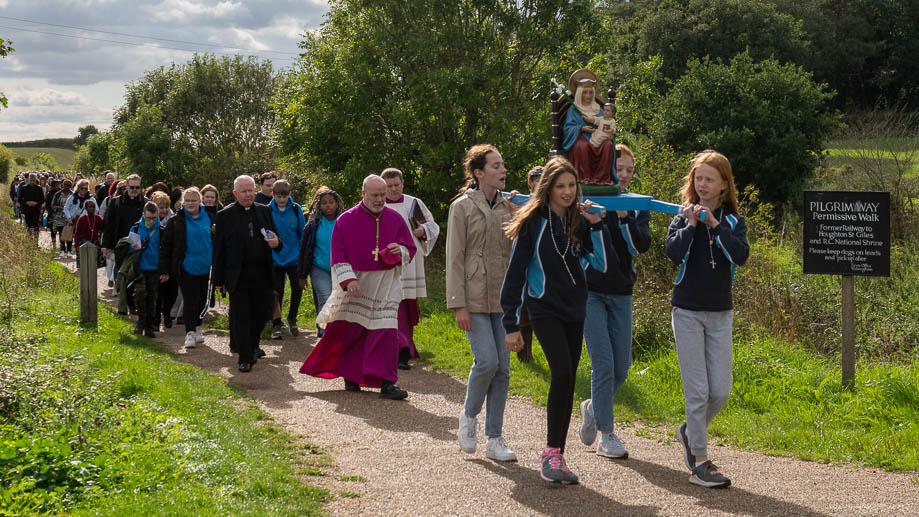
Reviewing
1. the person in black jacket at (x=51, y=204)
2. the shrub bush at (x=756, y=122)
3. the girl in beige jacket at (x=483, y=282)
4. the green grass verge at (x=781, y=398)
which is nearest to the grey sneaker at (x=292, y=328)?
the green grass verge at (x=781, y=398)

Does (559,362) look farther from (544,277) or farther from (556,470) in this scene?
(556,470)

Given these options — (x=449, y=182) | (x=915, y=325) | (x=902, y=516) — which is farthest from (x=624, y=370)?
(x=449, y=182)

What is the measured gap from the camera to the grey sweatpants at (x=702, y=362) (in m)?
5.55

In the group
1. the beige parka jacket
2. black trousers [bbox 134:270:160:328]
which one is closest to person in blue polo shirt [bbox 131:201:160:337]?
black trousers [bbox 134:270:160:328]

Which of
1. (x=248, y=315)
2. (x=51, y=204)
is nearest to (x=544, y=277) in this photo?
(x=248, y=315)

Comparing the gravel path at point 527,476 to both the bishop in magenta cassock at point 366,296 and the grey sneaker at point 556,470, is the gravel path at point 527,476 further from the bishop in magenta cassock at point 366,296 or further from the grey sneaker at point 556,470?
the bishop in magenta cassock at point 366,296

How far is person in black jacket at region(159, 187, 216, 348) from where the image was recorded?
445 inches

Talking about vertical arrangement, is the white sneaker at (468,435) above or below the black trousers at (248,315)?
below

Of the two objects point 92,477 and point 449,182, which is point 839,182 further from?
point 92,477

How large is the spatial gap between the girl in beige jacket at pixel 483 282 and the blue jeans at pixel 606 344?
0.62 meters

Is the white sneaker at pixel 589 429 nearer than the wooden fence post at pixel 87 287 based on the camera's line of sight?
Yes

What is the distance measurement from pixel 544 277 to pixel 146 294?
8.09m

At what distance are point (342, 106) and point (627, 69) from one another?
274 inches

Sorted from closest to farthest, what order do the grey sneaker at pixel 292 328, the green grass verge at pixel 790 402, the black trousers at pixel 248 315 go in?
the green grass verge at pixel 790 402 < the black trousers at pixel 248 315 < the grey sneaker at pixel 292 328
